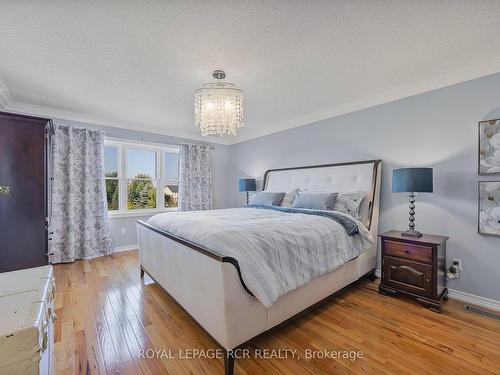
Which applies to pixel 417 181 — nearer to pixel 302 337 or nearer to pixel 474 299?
pixel 474 299

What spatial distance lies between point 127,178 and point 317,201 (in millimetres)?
3559

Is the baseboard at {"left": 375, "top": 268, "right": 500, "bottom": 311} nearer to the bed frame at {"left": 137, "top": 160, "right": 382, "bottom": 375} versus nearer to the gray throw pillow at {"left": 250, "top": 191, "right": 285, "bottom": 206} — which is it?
the bed frame at {"left": 137, "top": 160, "right": 382, "bottom": 375}

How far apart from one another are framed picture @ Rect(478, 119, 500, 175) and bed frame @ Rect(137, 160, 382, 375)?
3.11 feet

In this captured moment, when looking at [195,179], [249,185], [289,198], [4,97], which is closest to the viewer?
[4,97]

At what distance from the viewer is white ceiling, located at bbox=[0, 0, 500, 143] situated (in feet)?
5.28

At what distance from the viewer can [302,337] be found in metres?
1.83

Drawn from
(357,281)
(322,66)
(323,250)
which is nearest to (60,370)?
(323,250)

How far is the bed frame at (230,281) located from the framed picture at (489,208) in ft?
3.14

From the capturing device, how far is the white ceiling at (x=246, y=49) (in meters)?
1.61

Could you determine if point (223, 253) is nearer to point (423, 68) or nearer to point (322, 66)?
point (322, 66)

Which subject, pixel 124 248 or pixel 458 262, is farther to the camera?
pixel 124 248

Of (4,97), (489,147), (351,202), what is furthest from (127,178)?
(489,147)

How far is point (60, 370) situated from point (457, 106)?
409 centimetres

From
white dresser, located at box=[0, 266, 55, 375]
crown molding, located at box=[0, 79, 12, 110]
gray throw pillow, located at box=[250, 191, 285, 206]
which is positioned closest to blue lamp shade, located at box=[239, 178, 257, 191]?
gray throw pillow, located at box=[250, 191, 285, 206]
